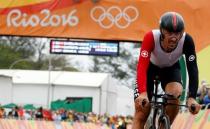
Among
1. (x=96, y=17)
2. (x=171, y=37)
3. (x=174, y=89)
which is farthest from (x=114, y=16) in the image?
(x=171, y=37)

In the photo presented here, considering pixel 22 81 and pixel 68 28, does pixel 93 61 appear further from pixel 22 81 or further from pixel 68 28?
pixel 68 28

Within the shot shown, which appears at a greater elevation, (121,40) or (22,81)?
(121,40)

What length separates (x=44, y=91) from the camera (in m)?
40.5

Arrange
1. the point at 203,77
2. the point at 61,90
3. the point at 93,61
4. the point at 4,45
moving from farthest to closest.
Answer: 1. the point at 93,61
2. the point at 4,45
3. the point at 61,90
4. the point at 203,77

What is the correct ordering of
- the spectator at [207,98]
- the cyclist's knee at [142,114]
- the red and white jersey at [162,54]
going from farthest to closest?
the spectator at [207,98] → the cyclist's knee at [142,114] → the red and white jersey at [162,54]

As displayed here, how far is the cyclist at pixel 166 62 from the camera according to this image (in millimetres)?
6922

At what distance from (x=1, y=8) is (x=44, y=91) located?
24.3m

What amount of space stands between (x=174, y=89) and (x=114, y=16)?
29.2ft

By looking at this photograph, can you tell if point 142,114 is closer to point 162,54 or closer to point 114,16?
point 162,54

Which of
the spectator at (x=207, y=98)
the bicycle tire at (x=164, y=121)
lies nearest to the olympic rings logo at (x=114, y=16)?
the spectator at (x=207, y=98)

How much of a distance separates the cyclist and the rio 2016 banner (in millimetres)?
8385

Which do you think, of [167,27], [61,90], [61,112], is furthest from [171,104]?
[61,90]

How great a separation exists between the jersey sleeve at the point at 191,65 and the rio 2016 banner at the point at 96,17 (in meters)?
8.61

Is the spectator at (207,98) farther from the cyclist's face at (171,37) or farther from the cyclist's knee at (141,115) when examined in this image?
the cyclist's face at (171,37)
